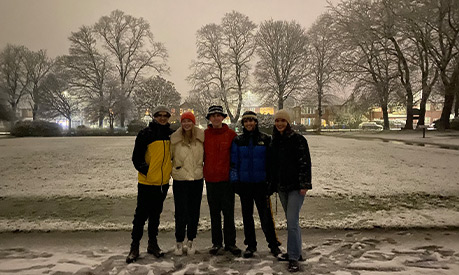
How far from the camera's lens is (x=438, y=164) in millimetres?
10984

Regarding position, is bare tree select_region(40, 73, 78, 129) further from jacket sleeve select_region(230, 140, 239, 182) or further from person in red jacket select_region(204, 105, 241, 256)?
jacket sleeve select_region(230, 140, 239, 182)

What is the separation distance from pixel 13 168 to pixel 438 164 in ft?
48.4

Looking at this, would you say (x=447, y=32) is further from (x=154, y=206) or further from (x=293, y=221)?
(x=154, y=206)

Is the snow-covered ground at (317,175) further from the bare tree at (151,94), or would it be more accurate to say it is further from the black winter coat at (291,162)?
the bare tree at (151,94)

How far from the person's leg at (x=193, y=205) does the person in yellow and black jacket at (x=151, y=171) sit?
38 cm

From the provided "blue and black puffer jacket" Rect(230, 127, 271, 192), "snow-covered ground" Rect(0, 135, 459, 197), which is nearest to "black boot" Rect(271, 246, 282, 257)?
"blue and black puffer jacket" Rect(230, 127, 271, 192)

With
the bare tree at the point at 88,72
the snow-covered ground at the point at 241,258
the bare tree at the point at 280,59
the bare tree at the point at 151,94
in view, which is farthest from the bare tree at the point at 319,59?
Answer: the snow-covered ground at the point at 241,258

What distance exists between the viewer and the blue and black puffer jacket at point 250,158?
425 centimetres

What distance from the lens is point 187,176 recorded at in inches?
171

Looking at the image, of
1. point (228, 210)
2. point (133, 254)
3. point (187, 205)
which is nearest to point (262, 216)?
point (228, 210)

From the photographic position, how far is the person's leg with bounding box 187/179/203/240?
14.4 ft

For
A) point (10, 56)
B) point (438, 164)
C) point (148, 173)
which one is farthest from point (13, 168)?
point (10, 56)

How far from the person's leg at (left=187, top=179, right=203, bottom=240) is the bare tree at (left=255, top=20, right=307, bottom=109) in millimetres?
34087

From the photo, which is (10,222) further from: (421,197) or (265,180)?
(421,197)
